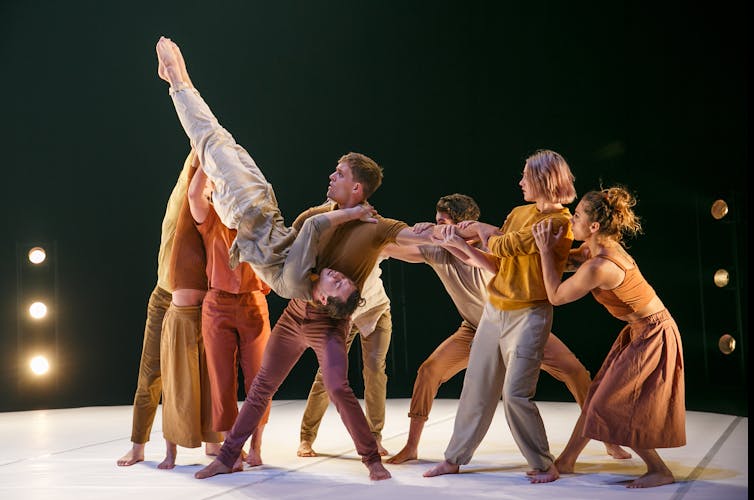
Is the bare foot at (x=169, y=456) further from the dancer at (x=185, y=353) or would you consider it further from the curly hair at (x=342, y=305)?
the curly hair at (x=342, y=305)

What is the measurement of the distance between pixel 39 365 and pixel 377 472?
4.20 metres

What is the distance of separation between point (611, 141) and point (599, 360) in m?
1.69

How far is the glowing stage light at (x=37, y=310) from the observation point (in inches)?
274

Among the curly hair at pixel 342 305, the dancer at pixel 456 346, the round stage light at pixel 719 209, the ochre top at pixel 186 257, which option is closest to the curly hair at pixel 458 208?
the dancer at pixel 456 346

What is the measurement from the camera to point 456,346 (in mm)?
4305

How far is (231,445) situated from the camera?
390cm

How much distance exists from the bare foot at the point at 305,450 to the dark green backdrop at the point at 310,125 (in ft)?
9.03

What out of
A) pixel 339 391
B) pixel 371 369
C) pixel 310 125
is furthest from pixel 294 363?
pixel 310 125

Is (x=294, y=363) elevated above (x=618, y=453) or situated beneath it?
elevated above

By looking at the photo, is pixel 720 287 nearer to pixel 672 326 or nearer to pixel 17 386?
pixel 672 326

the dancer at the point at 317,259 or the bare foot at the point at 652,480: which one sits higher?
the dancer at the point at 317,259

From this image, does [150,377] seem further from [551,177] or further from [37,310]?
[37,310]

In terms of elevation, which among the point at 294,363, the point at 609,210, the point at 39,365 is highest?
the point at 609,210

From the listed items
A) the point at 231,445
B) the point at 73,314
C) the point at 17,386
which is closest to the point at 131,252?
the point at 73,314
